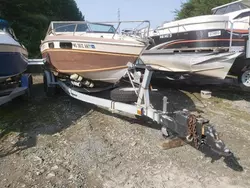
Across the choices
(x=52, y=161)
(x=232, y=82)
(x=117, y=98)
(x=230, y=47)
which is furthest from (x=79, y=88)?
(x=232, y=82)

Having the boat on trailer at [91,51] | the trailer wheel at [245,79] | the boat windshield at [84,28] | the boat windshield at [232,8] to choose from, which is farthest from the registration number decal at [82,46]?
the boat windshield at [232,8]

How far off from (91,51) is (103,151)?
6.80 feet

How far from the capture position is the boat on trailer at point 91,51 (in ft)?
16.0

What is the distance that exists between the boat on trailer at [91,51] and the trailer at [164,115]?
273 millimetres

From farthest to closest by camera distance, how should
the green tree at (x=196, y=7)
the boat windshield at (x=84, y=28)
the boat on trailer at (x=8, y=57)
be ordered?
the green tree at (x=196, y=7) < the boat windshield at (x=84, y=28) < the boat on trailer at (x=8, y=57)

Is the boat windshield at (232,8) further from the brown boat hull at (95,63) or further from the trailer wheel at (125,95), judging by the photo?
the trailer wheel at (125,95)

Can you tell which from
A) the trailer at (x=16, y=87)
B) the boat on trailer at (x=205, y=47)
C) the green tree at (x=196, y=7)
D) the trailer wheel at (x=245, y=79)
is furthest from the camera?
the green tree at (x=196, y=7)

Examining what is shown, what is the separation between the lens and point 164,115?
3902mm

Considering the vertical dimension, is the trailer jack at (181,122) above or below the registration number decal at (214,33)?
below

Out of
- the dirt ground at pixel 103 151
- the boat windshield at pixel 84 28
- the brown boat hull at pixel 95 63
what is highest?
the boat windshield at pixel 84 28

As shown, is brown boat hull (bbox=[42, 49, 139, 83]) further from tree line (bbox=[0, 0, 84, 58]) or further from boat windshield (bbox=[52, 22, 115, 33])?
tree line (bbox=[0, 0, 84, 58])

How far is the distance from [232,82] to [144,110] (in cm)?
560

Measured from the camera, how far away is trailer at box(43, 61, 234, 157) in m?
3.26

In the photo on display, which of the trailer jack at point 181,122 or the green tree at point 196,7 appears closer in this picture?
the trailer jack at point 181,122
